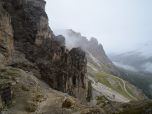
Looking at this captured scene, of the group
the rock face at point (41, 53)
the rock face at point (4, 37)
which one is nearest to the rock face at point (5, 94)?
the rock face at point (4, 37)

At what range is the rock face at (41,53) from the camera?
135 ft

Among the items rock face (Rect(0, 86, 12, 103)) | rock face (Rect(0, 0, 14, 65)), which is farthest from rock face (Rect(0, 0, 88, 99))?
rock face (Rect(0, 86, 12, 103))

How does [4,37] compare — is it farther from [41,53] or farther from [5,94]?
[5,94]

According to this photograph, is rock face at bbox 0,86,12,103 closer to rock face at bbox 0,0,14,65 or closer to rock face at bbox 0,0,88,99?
rock face at bbox 0,0,14,65

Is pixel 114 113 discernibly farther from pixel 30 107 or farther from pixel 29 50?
pixel 29 50

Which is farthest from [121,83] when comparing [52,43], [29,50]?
[29,50]

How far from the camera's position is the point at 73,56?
52031mm

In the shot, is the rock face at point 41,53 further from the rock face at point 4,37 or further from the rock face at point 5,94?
the rock face at point 5,94

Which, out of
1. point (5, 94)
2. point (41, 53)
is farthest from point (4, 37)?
point (5, 94)

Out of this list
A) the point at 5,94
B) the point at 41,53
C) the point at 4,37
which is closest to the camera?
the point at 5,94

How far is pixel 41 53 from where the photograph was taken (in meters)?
46.4

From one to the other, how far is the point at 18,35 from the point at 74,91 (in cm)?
4479

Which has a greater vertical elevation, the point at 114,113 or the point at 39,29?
the point at 39,29

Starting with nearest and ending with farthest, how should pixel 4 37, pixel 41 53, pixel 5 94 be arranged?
pixel 5 94
pixel 4 37
pixel 41 53
